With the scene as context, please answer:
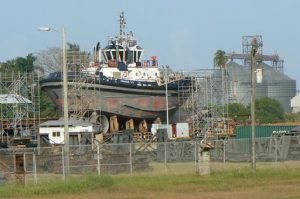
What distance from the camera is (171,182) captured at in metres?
33.0

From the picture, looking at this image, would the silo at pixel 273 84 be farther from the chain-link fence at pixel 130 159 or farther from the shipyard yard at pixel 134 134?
the chain-link fence at pixel 130 159

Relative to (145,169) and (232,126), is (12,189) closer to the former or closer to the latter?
(145,169)

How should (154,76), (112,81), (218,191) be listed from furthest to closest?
1. (154,76)
2. (112,81)
3. (218,191)

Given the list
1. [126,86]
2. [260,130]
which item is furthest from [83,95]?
[260,130]

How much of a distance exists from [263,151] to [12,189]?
25961 mm

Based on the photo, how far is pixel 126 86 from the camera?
255 ft

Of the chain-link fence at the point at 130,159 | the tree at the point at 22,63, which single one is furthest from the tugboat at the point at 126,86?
the tree at the point at 22,63

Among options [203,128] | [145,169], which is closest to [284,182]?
[145,169]

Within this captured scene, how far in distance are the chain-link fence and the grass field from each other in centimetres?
261

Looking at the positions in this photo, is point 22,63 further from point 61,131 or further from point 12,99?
point 61,131

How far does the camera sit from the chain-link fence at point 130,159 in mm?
37500

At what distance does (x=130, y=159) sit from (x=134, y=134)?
110ft

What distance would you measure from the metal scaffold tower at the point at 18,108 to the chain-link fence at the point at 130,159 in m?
25.0

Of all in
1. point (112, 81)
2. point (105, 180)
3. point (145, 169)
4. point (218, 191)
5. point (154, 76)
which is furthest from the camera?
point (154, 76)
